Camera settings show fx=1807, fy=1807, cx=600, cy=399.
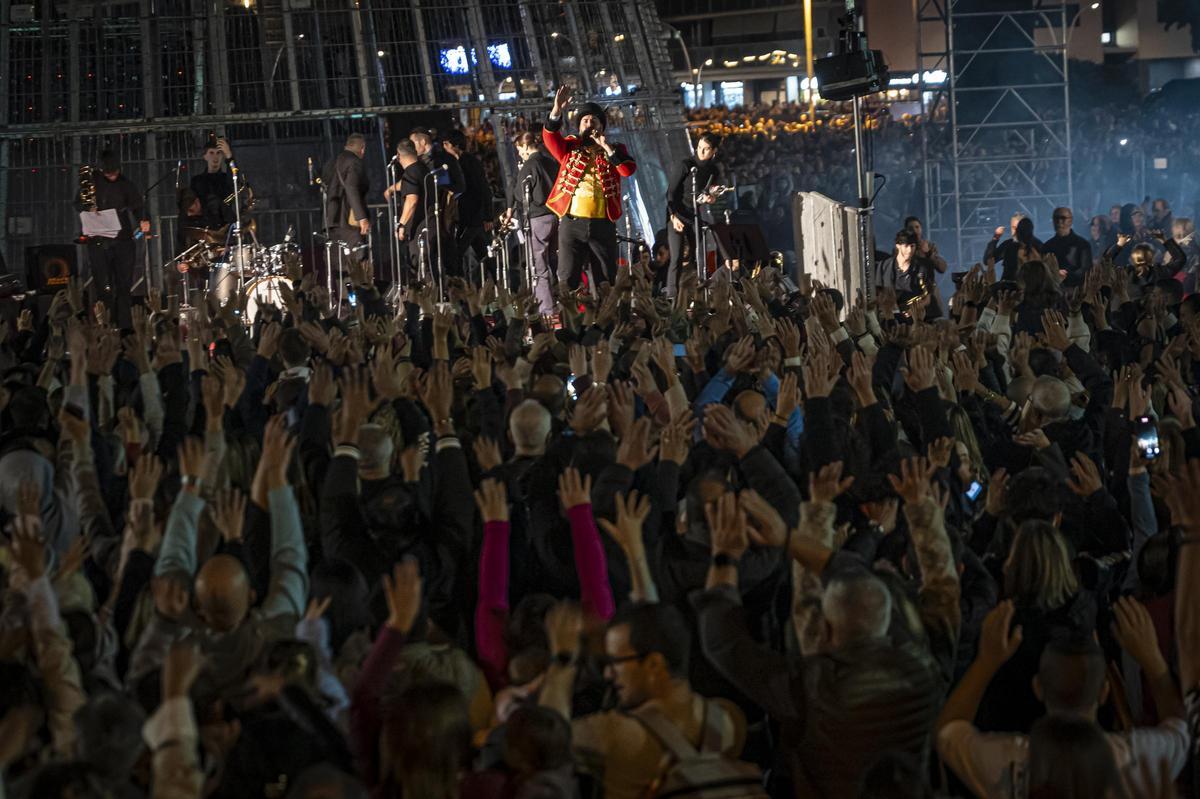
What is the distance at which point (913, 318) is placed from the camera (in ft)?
34.1

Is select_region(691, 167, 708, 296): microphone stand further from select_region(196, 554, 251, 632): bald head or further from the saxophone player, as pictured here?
select_region(196, 554, 251, 632): bald head

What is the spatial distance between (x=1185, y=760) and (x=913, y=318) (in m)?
6.46

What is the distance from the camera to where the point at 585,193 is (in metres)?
14.9

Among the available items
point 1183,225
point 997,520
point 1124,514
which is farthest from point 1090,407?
point 1183,225

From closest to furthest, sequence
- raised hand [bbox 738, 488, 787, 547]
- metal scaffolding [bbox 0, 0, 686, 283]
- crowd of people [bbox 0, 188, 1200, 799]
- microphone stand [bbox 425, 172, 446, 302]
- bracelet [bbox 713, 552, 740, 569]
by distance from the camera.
A: crowd of people [bbox 0, 188, 1200, 799] < bracelet [bbox 713, 552, 740, 569] < raised hand [bbox 738, 488, 787, 547] < microphone stand [bbox 425, 172, 446, 302] < metal scaffolding [bbox 0, 0, 686, 283]

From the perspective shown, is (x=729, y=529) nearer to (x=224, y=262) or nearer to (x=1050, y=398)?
(x=1050, y=398)

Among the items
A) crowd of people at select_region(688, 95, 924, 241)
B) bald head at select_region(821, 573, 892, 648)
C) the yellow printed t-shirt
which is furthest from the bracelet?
crowd of people at select_region(688, 95, 924, 241)

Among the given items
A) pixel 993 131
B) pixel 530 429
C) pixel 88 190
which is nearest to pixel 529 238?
pixel 88 190

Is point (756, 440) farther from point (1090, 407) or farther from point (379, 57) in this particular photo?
point (379, 57)

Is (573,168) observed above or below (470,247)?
above

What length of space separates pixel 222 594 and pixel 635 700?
3.65 feet

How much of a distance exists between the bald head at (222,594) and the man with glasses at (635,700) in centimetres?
78

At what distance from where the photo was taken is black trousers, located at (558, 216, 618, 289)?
15.0 metres

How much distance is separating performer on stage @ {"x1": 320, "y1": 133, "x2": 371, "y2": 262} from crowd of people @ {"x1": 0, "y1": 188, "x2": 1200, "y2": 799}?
27.7ft
